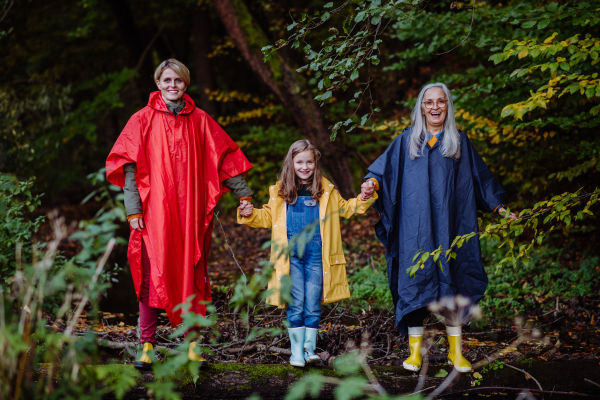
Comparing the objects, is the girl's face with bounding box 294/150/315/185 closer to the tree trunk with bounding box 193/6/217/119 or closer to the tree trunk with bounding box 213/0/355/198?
the tree trunk with bounding box 213/0/355/198

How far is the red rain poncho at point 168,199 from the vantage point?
334 centimetres

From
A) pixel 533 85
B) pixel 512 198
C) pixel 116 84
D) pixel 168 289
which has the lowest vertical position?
pixel 168 289

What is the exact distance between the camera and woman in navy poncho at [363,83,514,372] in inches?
137

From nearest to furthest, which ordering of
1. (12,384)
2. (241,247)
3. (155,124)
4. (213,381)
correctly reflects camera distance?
(12,384)
(213,381)
(155,124)
(241,247)

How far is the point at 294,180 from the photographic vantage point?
365 centimetres

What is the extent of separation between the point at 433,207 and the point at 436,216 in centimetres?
6

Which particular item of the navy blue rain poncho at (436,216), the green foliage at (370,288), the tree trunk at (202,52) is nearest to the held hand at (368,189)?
the navy blue rain poncho at (436,216)

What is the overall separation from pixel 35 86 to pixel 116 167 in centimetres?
1016

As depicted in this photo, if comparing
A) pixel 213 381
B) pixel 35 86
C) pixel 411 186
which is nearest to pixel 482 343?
pixel 411 186

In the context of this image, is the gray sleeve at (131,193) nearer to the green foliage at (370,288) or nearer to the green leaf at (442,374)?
the green leaf at (442,374)

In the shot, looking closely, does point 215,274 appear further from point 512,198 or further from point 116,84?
point 116,84

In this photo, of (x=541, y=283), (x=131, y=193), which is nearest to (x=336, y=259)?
(x=131, y=193)

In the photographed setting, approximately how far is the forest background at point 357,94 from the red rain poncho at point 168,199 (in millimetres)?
317

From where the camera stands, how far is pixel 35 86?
11945 millimetres
